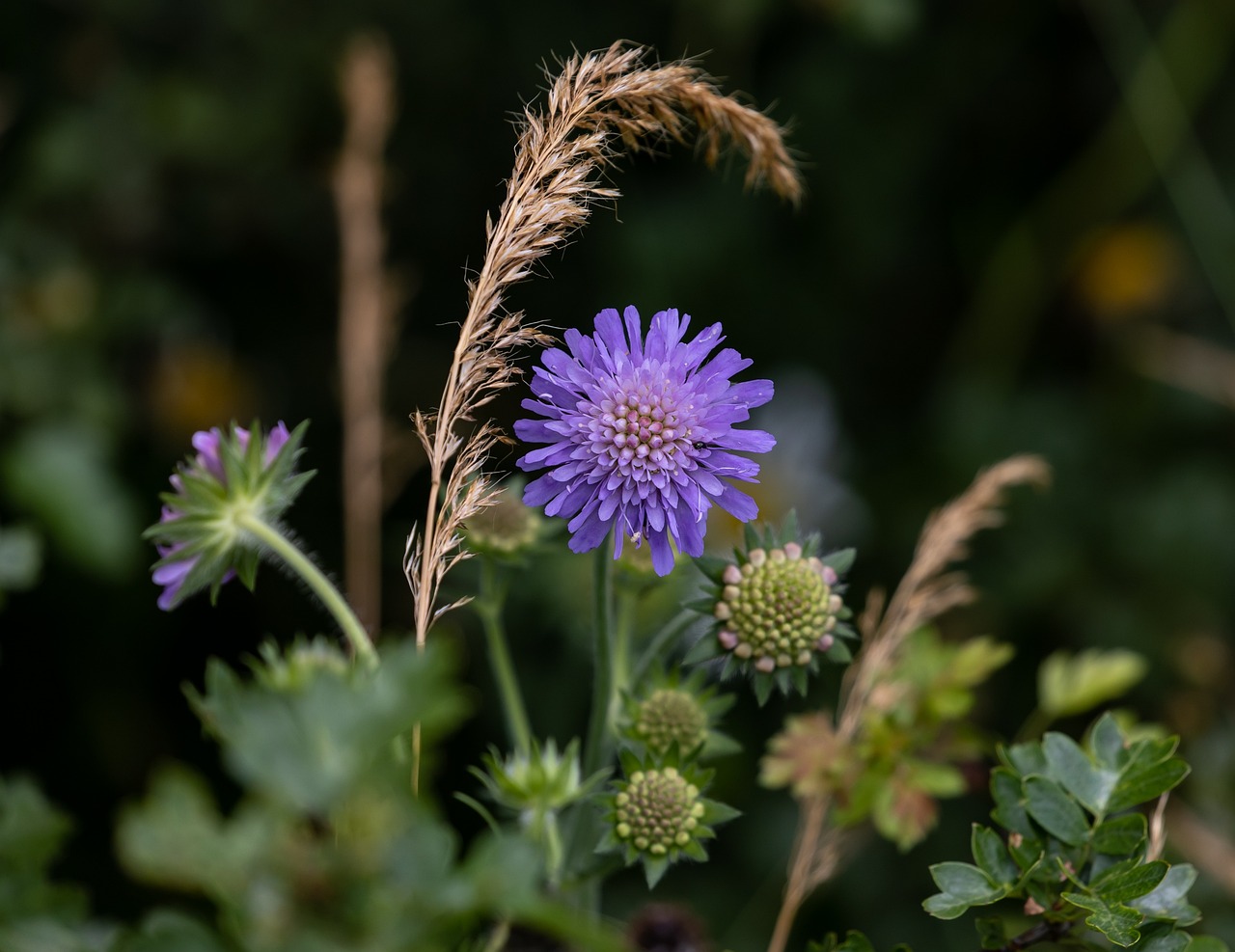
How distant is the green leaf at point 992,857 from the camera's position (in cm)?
80

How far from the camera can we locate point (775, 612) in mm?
883

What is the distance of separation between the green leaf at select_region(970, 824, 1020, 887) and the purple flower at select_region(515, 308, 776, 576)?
28 cm

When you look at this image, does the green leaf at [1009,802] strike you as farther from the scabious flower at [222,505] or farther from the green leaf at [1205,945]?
the scabious flower at [222,505]

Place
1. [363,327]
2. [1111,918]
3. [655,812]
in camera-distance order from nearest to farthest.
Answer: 1. [1111,918]
2. [655,812]
3. [363,327]

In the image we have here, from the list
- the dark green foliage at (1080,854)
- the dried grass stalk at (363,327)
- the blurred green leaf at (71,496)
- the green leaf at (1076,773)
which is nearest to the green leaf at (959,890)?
the dark green foliage at (1080,854)

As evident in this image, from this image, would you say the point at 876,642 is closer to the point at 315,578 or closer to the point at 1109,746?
the point at 1109,746

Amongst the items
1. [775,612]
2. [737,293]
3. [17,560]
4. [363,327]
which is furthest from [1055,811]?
[737,293]

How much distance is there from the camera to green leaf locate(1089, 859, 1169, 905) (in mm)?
750

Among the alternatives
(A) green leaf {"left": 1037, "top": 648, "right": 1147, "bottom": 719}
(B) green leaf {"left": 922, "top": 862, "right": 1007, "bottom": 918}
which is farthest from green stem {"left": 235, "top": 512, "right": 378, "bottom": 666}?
(A) green leaf {"left": 1037, "top": 648, "right": 1147, "bottom": 719}

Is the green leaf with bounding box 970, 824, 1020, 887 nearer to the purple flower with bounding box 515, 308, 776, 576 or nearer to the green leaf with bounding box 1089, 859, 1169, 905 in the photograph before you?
the green leaf with bounding box 1089, 859, 1169, 905

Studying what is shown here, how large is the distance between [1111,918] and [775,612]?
0.30m

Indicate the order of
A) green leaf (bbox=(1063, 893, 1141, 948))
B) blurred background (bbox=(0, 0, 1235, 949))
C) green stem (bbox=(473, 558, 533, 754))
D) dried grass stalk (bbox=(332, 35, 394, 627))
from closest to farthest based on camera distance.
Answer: green leaf (bbox=(1063, 893, 1141, 948)) < green stem (bbox=(473, 558, 533, 754)) < dried grass stalk (bbox=(332, 35, 394, 627)) < blurred background (bbox=(0, 0, 1235, 949))

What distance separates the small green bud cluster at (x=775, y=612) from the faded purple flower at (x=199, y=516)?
1.15 ft

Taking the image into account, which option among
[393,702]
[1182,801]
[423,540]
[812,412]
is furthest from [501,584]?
[812,412]
